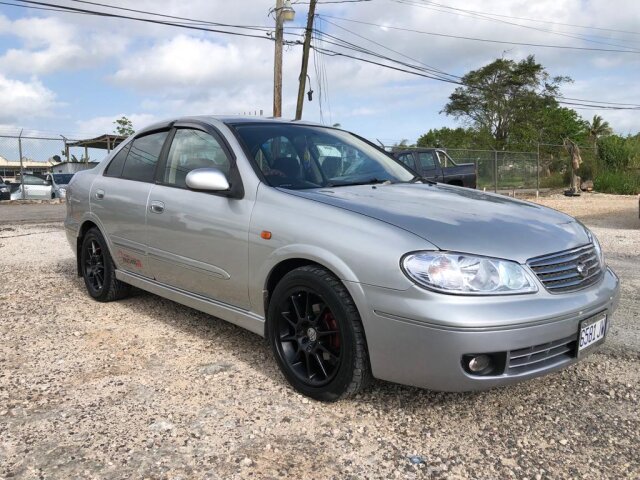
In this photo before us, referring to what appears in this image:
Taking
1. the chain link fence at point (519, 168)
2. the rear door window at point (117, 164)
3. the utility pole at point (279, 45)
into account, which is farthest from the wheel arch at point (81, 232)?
the chain link fence at point (519, 168)

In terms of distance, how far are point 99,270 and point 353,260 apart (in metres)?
3.13

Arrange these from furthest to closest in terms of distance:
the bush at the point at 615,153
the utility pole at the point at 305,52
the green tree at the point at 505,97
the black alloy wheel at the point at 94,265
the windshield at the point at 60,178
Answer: the green tree at the point at 505,97 → the bush at the point at 615,153 → the windshield at the point at 60,178 → the utility pole at the point at 305,52 → the black alloy wheel at the point at 94,265

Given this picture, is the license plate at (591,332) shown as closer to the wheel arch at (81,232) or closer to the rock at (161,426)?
the rock at (161,426)

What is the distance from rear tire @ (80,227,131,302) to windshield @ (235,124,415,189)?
6.12 ft

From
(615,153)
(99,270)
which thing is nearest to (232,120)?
(99,270)

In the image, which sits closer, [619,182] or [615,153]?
[619,182]

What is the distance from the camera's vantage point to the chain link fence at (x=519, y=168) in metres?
23.2

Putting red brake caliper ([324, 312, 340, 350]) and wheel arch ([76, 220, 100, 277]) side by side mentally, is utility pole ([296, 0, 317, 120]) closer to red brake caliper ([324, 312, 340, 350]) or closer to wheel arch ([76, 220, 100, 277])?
wheel arch ([76, 220, 100, 277])

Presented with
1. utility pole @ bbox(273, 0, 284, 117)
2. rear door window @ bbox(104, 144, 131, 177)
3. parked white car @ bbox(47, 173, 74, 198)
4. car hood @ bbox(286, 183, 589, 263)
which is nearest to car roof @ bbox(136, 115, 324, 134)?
rear door window @ bbox(104, 144, 131, 177)

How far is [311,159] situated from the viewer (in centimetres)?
381

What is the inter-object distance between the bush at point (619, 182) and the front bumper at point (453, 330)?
26.5m

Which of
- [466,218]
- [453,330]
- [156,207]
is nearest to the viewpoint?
[453,330]

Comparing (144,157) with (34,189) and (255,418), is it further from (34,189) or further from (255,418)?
(34,189)

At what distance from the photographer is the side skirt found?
3453mm
